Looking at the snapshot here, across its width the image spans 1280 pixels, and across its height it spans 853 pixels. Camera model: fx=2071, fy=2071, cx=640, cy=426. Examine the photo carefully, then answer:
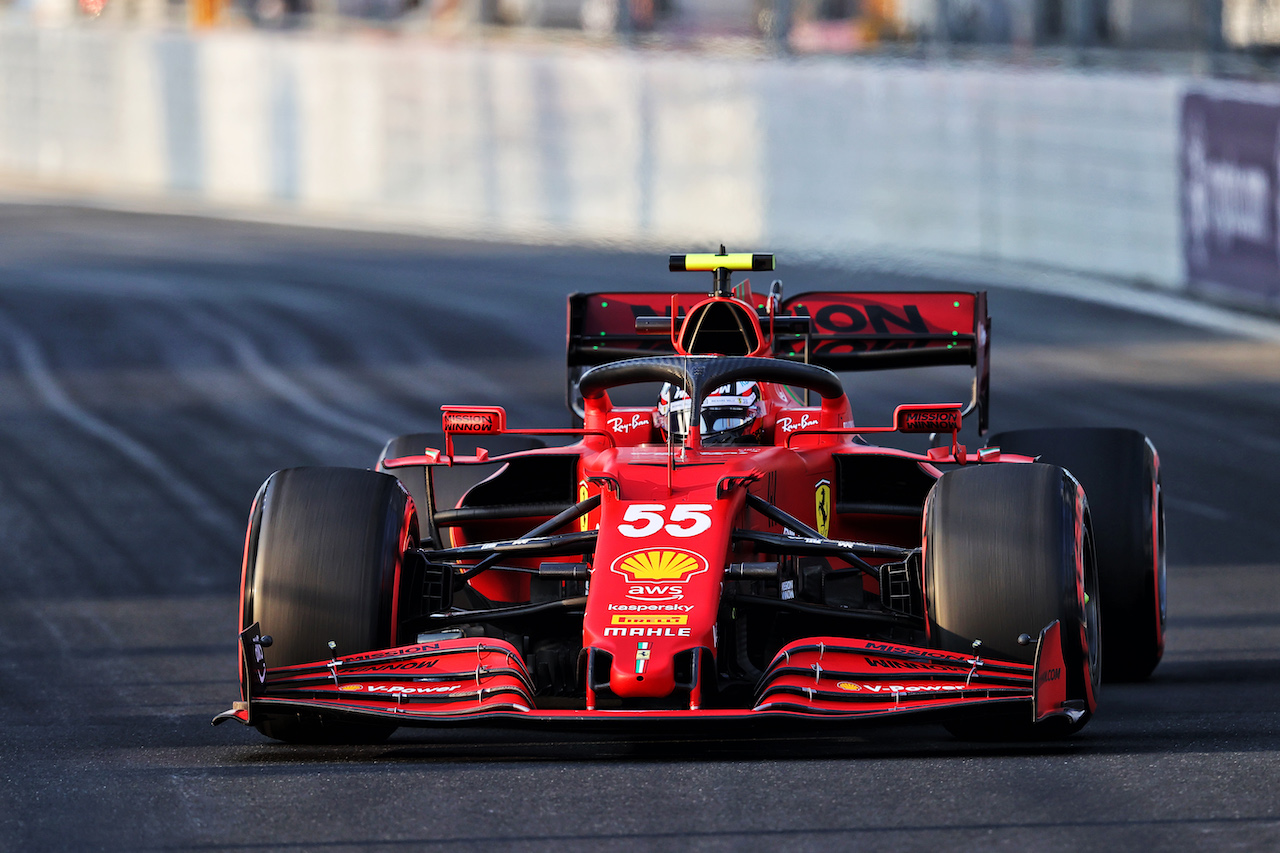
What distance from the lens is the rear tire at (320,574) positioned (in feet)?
22.9

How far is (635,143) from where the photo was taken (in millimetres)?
23641

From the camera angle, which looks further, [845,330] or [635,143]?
[635,143]

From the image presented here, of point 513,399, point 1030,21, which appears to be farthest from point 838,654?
point 1030,21

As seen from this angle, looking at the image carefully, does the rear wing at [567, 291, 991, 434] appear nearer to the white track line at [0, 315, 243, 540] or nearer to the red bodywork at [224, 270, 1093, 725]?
the red bodywork at [224, 270, 1093, 725]

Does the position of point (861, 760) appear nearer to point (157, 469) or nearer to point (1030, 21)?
point (157, 469)

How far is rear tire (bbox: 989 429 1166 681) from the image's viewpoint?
8.32 metres

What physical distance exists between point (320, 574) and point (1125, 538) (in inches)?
130

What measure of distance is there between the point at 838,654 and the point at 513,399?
29.8ft

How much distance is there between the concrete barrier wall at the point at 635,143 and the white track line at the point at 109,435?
748 cm

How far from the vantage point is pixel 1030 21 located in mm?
20344

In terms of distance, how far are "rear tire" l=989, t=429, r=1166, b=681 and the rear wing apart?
742 millimetres

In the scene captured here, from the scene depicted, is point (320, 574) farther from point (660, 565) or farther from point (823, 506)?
point (823, 506)

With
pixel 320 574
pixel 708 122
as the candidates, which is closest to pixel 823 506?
pixel 320 574

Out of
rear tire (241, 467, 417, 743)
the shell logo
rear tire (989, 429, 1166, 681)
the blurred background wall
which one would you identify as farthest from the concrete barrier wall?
rear tire (241, 467, 417, 743)
